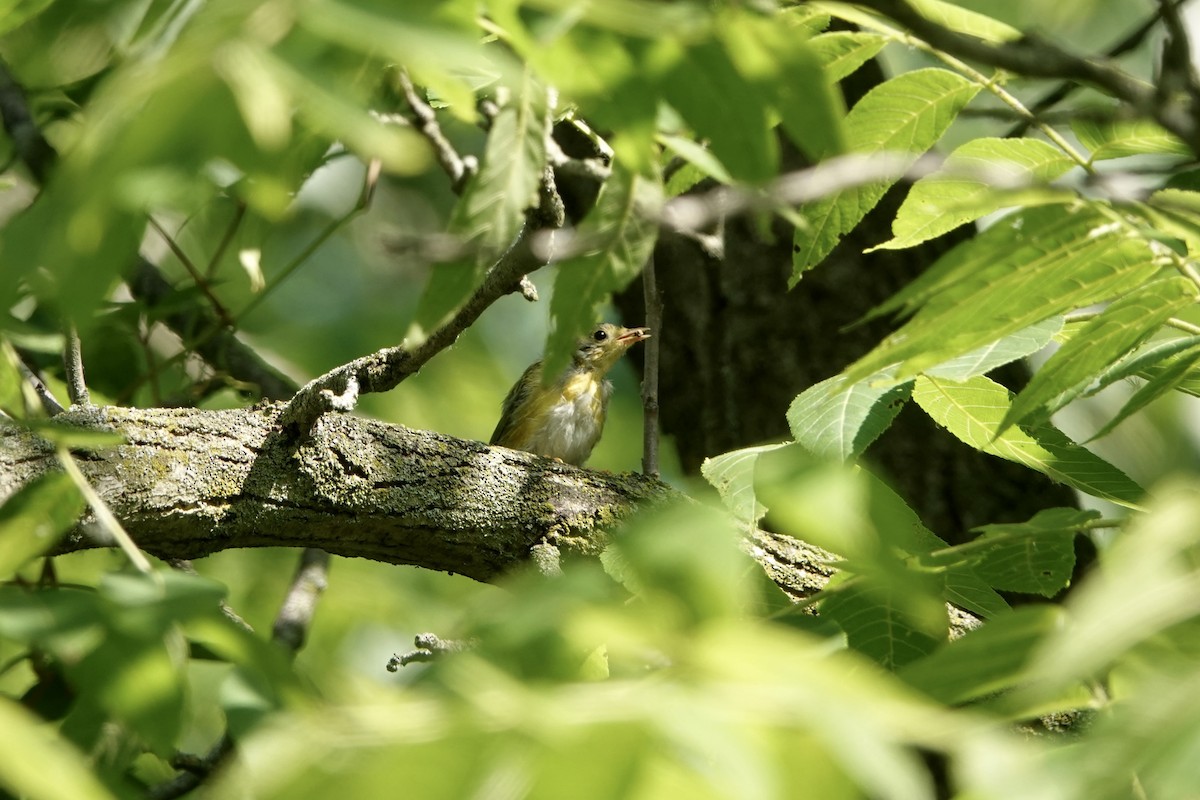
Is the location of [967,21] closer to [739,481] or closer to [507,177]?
[739,481]

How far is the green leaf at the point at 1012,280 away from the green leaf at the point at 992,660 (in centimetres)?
51

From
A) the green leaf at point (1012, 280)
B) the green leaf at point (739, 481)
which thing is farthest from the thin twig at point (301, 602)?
the green leaf at point (1012, 280)

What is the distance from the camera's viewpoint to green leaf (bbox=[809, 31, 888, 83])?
2496mm

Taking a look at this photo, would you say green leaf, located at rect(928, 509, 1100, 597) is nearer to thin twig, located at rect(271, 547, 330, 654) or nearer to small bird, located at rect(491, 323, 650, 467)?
A: thin twig, located at rect(271, 547, 330, 654)

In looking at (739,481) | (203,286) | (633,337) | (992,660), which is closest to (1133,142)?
(739,481)

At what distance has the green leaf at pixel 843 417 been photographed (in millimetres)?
2592

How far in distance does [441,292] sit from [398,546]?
177 centimetres

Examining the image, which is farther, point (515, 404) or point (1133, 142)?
point (515, 404)

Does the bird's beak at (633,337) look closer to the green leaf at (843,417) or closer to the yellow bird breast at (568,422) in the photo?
the yellow bird breast at (568,422)

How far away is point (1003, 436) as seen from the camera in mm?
2867

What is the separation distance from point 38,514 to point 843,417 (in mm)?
1621

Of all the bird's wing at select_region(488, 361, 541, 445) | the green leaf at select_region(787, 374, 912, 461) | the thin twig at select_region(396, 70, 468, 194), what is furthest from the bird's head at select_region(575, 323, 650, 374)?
the green leaf at select_region(787, 374, 912, 461)

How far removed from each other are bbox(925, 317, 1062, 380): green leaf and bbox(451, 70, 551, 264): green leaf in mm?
1269

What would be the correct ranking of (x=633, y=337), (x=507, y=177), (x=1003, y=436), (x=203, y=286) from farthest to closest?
(x=633, y=337) → (x=203, y=286) → (x=1003, y=436) → (x=507, y=177)
